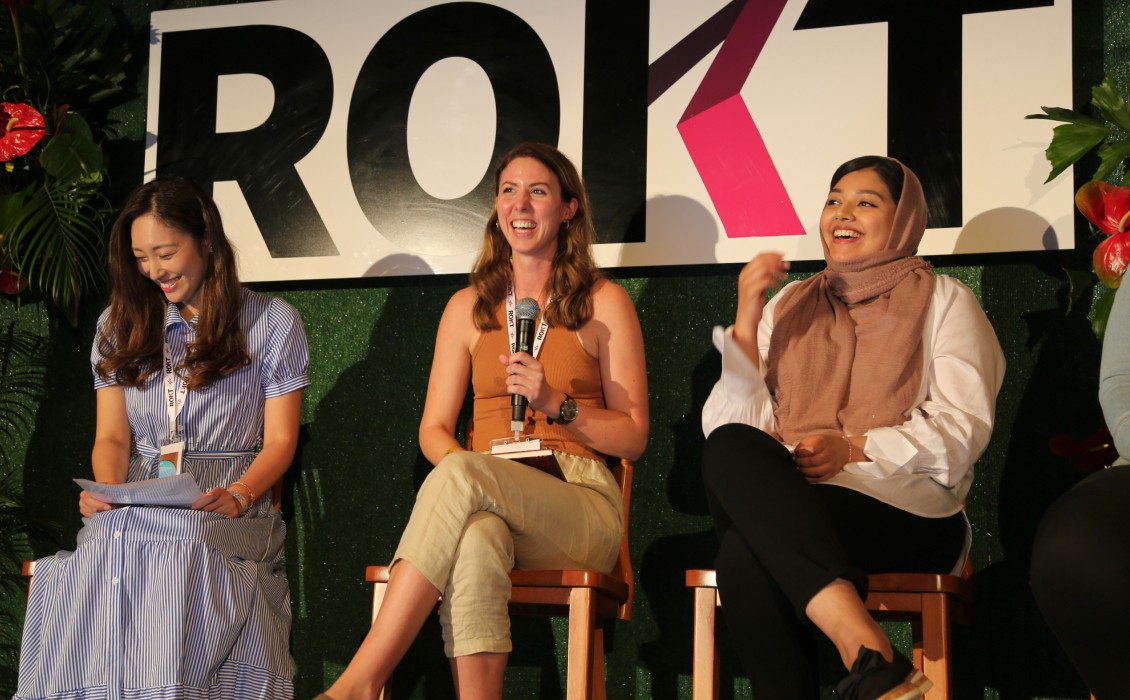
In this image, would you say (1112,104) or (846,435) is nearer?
(846,435)

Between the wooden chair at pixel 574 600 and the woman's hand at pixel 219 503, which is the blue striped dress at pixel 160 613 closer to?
the woman's hand at pixel 219 503

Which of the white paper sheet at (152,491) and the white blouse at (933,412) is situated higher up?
the white blouse at (933,412)

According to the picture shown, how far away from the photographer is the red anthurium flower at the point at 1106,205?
2652 millimetres

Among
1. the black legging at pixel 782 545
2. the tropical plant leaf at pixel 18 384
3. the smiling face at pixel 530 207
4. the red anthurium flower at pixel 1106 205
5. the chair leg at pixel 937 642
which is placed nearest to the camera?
the black legging at pixel 782 545

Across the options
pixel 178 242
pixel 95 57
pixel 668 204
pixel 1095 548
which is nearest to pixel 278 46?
pixel 95 57

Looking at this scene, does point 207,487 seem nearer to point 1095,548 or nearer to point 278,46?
point 278,46

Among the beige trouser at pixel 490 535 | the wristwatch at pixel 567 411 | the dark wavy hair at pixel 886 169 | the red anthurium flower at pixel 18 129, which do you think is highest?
the red anthurium flower at pixel 18 129

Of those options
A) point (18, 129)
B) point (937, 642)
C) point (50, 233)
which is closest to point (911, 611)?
point (937, 642)

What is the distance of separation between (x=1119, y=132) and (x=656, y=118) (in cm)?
121

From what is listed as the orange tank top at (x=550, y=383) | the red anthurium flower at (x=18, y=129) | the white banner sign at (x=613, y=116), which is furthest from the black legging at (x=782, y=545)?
the red anthurium flower at (x=18, y=129)

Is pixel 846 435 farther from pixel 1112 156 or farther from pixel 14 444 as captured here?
pixel 14 444

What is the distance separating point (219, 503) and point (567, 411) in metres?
0.81

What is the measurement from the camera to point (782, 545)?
6.79ft

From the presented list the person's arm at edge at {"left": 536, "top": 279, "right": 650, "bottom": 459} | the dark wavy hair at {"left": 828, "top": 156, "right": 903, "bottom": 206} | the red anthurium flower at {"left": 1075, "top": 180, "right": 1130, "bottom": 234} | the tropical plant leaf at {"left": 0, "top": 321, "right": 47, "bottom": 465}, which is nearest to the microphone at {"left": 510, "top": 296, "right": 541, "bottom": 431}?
the person's arm at edge at {"left": 536, "top": 279, "right": 650, "bottom": 459}
